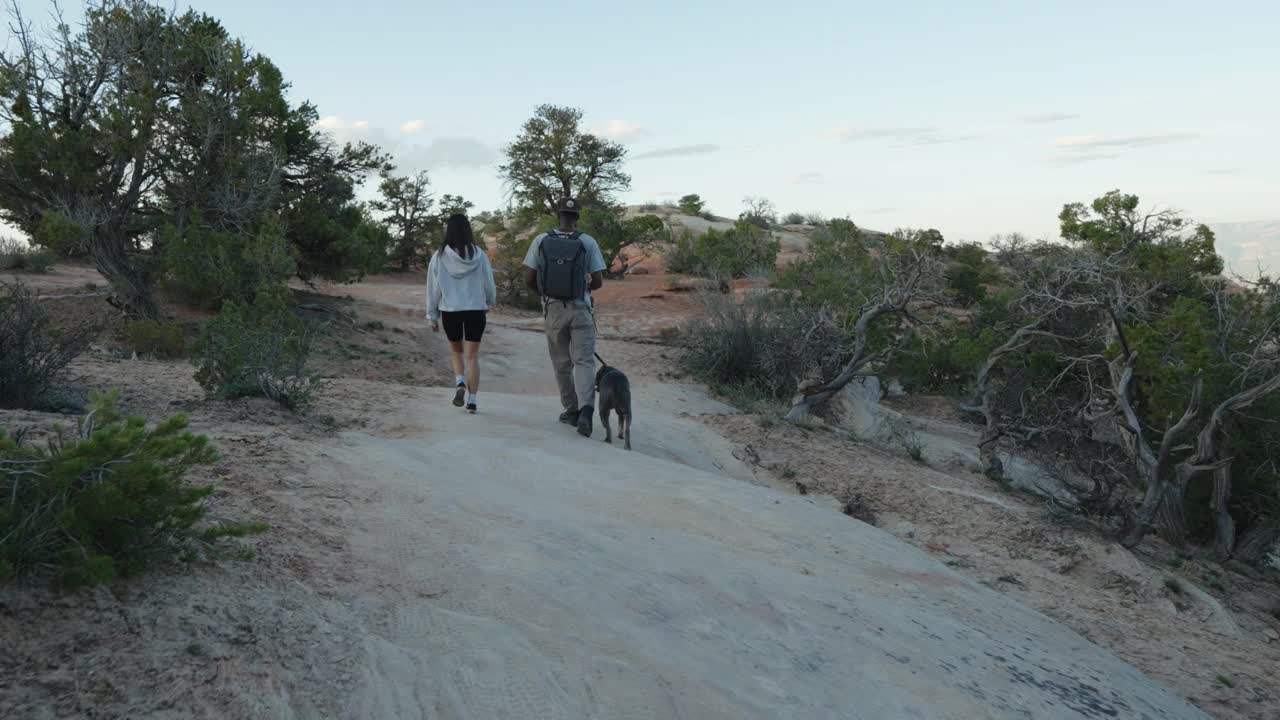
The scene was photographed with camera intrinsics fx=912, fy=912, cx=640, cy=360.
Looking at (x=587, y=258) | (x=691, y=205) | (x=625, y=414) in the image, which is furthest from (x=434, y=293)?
(x=691, y=205)

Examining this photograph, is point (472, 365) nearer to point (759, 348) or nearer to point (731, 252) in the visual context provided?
point (759, 348)

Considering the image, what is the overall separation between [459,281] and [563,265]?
93 centimetres

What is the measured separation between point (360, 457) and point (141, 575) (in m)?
2.58

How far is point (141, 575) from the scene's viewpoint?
9.64 ft

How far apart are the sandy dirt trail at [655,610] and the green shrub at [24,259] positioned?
1744 centimetres

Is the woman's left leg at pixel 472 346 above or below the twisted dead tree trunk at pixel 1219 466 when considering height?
above

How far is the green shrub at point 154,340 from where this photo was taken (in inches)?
456

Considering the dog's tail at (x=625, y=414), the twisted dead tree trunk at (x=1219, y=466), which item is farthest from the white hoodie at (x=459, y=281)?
the twisted dead tree trunk at (x=1219, y=466)

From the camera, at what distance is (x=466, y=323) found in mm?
7863

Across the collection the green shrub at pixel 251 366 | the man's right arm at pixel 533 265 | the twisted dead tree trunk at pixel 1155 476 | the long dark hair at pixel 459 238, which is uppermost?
the long dark hair at pixel 459 238

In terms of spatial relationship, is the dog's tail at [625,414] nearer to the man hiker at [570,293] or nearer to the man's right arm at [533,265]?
the man hiker at [570,293]

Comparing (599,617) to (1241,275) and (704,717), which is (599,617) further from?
(1241,275)

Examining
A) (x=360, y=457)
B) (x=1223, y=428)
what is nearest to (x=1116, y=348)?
(x=1223, y=428)

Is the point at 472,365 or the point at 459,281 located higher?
the point at 459,281
